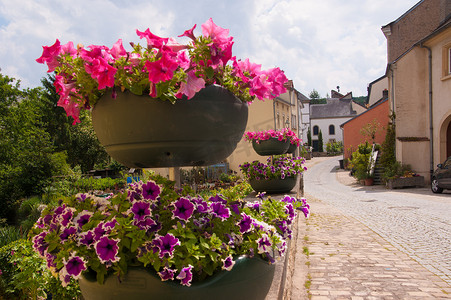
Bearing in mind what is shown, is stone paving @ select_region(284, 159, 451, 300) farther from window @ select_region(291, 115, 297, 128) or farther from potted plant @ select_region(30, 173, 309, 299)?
window @ select_region(291, 115, 297, 128)

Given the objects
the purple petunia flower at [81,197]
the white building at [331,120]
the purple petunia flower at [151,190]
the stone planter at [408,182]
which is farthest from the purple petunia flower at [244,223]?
the white building at [331,120]

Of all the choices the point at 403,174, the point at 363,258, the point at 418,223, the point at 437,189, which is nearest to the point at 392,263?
the point at 363,258

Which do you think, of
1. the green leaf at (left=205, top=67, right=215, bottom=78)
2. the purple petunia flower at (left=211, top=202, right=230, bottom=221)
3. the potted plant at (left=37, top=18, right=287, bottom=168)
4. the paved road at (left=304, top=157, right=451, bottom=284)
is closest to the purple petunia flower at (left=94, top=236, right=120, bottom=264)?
the potted plant at (left=37, top=18, right=287, bottom=168)

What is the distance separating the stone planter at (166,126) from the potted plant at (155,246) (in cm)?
18

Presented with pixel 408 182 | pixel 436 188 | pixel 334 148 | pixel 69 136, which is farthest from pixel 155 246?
pixel 334 148

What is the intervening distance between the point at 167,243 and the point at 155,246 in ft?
0.15

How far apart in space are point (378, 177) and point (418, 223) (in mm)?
13388

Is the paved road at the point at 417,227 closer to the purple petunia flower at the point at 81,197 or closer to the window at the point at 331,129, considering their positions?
the purple petunia flower at the point at 81,197

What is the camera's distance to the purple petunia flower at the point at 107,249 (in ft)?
3.93

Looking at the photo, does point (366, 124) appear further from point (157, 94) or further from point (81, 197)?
point (157, 94)

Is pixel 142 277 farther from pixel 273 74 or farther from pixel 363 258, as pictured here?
pixel 363 258

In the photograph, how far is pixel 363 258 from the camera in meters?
4.63

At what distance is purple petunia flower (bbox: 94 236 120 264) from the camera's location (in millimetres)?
1198

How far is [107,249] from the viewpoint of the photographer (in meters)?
1.23
